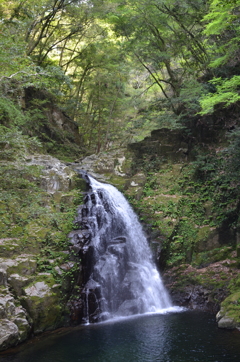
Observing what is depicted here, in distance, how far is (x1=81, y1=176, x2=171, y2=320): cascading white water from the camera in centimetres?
1018

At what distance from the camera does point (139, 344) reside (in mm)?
7152

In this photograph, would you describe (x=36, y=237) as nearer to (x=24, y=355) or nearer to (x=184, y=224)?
(x=24, y=355)

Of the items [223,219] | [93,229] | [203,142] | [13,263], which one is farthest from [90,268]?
[203,142]

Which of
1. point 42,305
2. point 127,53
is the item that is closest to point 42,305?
point 42,305

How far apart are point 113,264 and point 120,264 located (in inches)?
13.1

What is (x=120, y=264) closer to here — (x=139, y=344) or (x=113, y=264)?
(x=113, y=264)

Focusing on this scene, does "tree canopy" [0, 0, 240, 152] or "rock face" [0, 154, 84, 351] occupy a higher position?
"tree canopy" [0, 0, 240, 152]

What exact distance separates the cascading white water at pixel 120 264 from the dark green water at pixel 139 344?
1.33 metres

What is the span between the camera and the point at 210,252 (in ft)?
37.4

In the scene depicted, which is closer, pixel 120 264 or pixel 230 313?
pixel 230 313

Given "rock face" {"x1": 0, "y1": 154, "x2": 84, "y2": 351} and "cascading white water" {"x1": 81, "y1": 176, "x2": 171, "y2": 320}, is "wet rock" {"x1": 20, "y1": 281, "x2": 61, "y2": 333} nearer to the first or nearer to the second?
"rock face" {"x1": 0, "y1": 154, "x2": 84, "y2": 351}

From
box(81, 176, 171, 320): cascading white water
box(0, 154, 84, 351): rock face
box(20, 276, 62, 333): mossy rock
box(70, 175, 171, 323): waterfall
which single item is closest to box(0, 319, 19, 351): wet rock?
box(0, 154, 84, 351): rock face

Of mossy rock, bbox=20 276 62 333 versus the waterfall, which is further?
the waterfall

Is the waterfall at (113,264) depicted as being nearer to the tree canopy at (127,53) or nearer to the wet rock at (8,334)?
the wet rock at (8,334)
